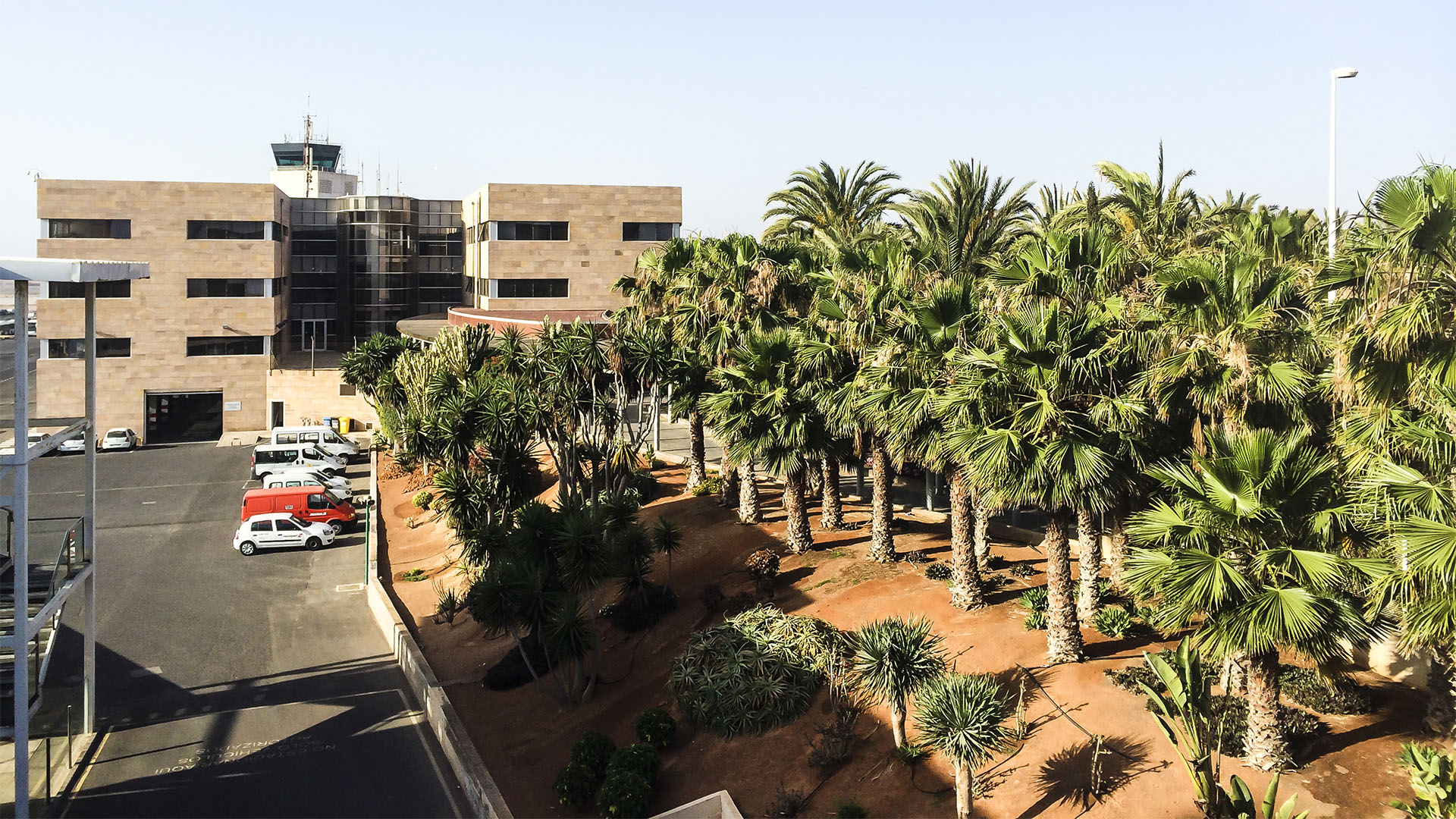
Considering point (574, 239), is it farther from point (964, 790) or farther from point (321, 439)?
point (964, 790)

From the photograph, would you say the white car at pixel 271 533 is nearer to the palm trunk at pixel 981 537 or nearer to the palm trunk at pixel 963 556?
the palm trunk at pixel 981 537

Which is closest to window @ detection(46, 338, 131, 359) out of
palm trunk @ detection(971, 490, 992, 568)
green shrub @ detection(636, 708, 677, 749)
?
green shrub @ detection(636, 708, 677, 749)

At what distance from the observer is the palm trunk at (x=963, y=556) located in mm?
21844

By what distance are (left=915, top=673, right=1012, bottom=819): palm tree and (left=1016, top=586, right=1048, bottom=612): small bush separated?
220 inches

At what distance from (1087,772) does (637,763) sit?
7526mm

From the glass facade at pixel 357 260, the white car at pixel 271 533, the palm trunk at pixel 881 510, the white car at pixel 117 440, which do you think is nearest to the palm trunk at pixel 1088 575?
the palm trunk at pixel 881 510

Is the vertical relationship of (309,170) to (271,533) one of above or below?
above

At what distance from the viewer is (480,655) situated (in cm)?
2783

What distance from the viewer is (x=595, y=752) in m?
19.5

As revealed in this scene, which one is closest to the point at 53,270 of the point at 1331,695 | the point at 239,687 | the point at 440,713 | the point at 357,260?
the point at 440,713

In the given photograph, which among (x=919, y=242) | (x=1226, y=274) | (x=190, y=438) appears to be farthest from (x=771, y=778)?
(x=190, y=438)

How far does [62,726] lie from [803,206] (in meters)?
32.4

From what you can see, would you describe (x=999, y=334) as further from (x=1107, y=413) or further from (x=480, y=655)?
(x=480, y=655)

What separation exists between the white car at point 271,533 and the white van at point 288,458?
11.5m
